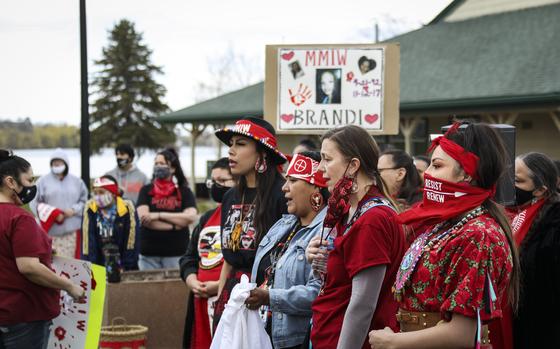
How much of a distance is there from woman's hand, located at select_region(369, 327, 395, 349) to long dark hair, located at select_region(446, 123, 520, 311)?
0.59 meters

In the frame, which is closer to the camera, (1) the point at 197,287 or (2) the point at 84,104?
(1) the point at 197,287

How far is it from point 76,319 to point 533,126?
16.6m

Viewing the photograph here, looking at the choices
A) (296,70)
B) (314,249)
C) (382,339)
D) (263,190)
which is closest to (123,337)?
(263,190)

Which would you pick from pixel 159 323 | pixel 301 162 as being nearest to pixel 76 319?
pixel 159 323

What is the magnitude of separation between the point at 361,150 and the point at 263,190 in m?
1.39

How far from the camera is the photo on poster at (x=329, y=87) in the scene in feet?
26.0

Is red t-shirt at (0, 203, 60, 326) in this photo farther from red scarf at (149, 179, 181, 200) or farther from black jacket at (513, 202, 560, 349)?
red scarf at (149, 179, 181, 200)

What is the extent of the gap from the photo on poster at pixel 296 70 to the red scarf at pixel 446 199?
4.82 meters

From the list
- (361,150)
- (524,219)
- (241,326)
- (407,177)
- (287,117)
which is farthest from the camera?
(287,117)

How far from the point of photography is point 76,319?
616 centimetres

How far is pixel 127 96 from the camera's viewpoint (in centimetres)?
4394

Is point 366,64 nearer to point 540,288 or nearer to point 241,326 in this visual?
point 540,288

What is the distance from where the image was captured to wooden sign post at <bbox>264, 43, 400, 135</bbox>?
310 inches

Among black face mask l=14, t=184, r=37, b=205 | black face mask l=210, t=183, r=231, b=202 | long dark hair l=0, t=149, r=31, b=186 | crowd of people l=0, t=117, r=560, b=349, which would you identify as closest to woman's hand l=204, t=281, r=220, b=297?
crowd of people l=0, t=117, r=560, b=349
